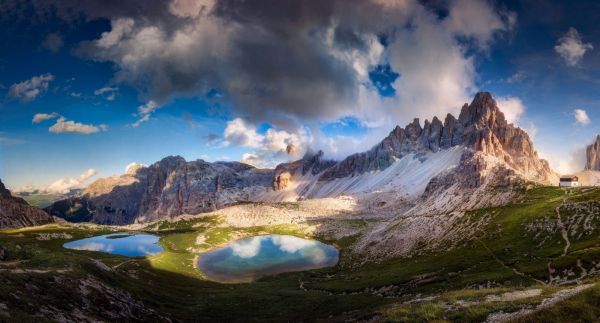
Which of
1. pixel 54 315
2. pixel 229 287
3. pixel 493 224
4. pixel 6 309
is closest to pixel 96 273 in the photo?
pixel 54 315

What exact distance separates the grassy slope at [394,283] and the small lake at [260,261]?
12.3m

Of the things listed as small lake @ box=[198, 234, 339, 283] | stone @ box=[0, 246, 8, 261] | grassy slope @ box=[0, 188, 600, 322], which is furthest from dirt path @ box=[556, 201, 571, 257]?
stone @ box=[0, 246, 8, 261]

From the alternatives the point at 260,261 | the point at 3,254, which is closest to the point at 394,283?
the point at 3,254

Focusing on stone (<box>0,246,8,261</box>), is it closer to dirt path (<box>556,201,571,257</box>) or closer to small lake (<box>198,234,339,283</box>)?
small lake (<box>198,234,339,283</box>)

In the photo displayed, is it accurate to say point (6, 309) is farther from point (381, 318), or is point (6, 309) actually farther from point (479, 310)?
point (479, 310)

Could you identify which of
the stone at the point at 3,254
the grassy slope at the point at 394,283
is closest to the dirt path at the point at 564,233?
the grassy slope at the point at 394,283

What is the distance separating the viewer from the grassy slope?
39.6 metres

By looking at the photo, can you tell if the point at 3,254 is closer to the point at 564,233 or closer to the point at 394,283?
the point at 394,283

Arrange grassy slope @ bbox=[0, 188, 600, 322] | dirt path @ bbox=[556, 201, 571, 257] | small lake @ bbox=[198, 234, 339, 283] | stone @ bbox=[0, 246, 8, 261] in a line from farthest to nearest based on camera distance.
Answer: small lake @ bbox=[198, 234, 339, 283]
dirt path @ bbox=[556, 201, 571, 257]
stone @ bbox=[0, 246, 8, 261]
grassy slope @ bbox=[0, 188, 600, 322]

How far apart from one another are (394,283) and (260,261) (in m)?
90.7

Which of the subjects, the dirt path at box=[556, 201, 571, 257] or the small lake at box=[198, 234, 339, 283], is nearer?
the dirt path at box=[556, 201, 571, 257]

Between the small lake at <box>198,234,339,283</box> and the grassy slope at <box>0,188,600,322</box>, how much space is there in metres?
12.3

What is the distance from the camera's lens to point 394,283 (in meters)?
89.2

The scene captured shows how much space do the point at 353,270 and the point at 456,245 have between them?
3629 centimetres
